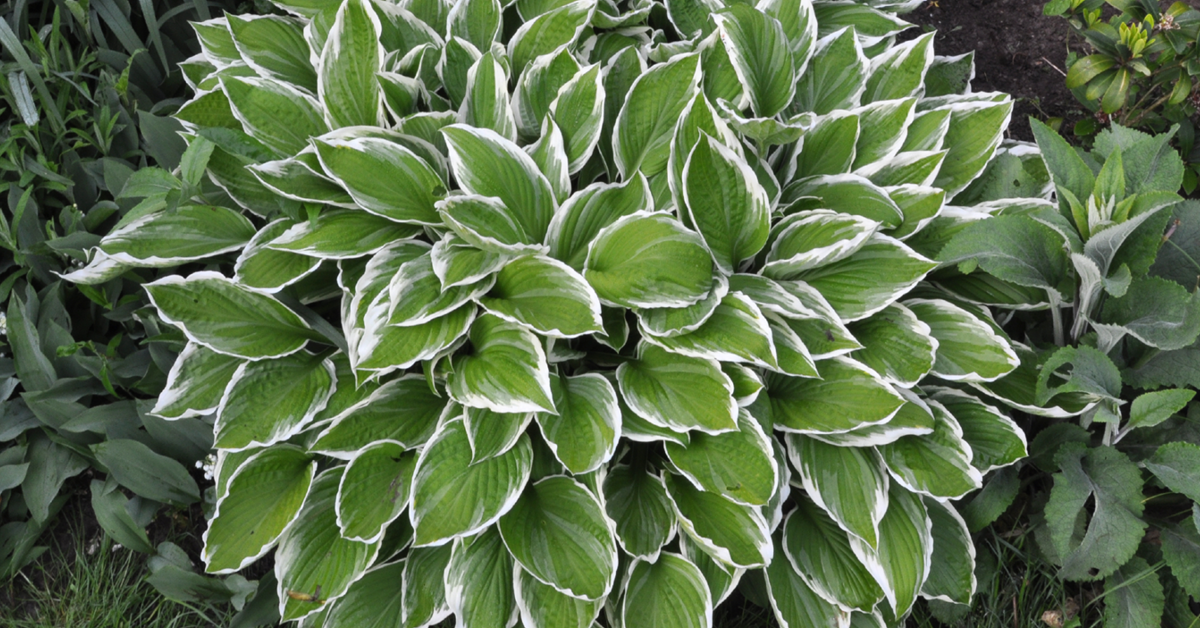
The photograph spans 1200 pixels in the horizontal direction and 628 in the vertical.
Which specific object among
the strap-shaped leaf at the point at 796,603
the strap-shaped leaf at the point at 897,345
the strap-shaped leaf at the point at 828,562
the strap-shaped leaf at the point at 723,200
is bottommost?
the strap-shaped leaf at the point at 796,603

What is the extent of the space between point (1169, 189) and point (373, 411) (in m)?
1.76

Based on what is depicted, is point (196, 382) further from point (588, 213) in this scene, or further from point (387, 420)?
Result: point (588, 213)

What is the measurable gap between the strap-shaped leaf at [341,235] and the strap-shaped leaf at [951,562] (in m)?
1.29

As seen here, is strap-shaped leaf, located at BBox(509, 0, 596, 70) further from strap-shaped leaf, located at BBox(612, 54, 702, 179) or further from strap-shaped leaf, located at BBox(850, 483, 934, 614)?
strap-shaped leaf, located at BBox(850, 483, 934, 614)

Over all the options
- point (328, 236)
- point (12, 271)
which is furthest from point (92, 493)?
point (328, 236)

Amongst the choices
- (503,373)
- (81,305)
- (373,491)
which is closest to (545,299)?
(503,373)

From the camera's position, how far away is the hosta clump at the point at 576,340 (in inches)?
62.1

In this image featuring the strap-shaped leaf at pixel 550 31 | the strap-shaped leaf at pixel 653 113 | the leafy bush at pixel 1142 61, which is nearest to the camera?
the strap-shaped leaf at pixel 653 113

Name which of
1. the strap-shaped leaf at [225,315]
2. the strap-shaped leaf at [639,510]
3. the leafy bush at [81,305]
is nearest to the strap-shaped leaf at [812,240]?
the strap-shaped leaf at [639,510]

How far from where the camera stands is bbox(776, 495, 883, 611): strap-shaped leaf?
1712 millimetres

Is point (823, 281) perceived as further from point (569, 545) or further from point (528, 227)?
point (569, 545)

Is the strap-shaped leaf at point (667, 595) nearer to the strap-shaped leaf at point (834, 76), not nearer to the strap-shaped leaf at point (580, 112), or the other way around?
the strap-shaped leaf at point (580, 112)

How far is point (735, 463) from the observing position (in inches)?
62.3

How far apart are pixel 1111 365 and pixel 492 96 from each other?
138 centimetres
